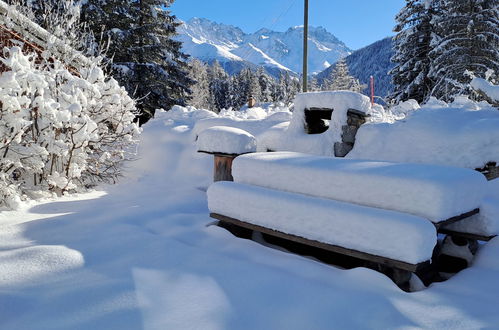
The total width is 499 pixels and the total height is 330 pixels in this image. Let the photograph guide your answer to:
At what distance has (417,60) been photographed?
55.3 feet

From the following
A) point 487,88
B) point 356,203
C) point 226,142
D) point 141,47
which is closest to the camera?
point 356,203

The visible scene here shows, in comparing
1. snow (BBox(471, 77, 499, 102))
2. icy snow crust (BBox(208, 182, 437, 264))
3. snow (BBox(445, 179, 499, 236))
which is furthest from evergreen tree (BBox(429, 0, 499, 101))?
icy snow crust (BBox(208, 182, 437, 264))

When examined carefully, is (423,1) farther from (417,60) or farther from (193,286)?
(193,286)

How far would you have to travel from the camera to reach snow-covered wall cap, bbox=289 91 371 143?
5.20 m

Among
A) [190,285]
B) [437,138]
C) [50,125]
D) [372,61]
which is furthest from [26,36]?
[372,61]

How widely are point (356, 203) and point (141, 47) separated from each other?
15.2 metres

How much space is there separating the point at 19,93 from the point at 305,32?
8640 millimetres

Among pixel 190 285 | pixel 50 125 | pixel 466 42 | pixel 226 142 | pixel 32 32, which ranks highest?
pixel 466 42

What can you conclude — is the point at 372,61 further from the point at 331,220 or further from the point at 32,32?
the point at 331,220

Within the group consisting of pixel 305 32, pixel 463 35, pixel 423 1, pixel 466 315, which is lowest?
pixel 466 315

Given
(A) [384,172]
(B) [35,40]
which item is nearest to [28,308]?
(A) [384,172]

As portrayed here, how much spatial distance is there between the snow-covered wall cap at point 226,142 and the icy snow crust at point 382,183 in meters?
0.98

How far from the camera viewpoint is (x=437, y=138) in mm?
4465

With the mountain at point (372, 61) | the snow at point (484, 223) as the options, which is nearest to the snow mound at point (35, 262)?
the snow at point (484, 223)
